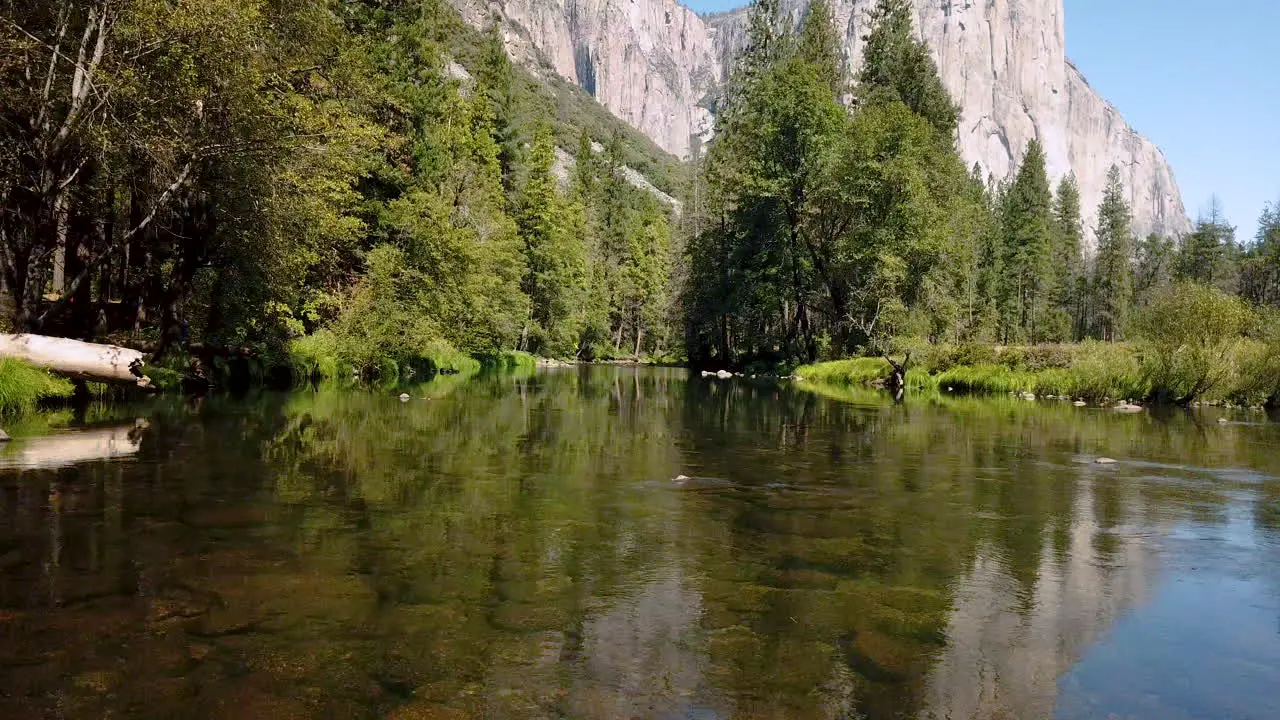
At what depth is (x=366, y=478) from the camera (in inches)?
430

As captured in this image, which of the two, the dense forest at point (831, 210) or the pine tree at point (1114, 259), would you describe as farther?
the pine tree at point (1114, 259)

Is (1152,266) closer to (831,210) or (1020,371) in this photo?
(831,210)

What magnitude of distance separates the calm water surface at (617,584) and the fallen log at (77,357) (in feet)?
14.5

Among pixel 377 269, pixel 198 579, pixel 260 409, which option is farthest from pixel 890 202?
pixel 198 579

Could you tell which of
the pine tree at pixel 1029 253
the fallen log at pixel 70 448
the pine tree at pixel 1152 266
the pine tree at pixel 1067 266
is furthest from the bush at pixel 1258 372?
the pine tree at pixel 1152 266

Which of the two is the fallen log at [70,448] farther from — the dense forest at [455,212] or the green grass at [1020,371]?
the green grass at [1020,371]

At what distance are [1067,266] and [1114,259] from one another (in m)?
8.14

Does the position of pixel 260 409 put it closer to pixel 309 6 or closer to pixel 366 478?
pixel 366 478

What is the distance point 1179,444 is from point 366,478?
16.5m

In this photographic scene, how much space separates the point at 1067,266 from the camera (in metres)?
101

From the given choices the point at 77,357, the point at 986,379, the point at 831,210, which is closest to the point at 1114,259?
the point at 831,210

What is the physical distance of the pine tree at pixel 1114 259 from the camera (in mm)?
92375

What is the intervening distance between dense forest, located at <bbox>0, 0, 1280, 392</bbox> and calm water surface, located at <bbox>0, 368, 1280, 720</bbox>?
9.23 metres

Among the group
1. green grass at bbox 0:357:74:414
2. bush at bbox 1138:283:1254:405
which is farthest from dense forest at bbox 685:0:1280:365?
green grass at bbox 0:357:74:414
